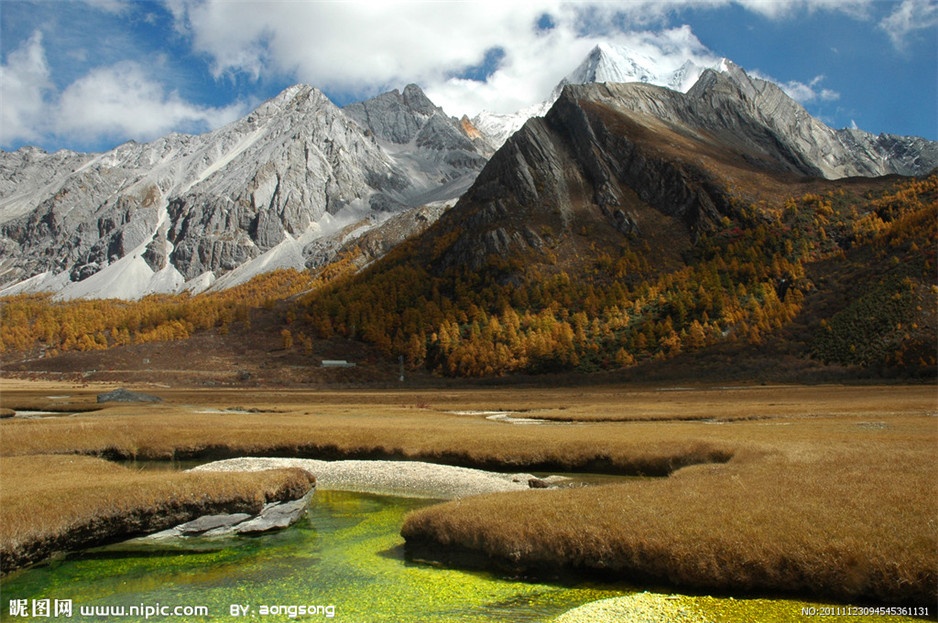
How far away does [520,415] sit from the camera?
70250 mm

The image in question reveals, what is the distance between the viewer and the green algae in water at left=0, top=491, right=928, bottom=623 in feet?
46.6

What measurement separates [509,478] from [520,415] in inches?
1539

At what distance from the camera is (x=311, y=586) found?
1670 cm

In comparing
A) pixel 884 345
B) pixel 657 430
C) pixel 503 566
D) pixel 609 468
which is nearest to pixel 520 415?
pixel 657 430

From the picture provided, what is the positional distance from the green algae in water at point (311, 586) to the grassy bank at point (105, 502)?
668 millimetres

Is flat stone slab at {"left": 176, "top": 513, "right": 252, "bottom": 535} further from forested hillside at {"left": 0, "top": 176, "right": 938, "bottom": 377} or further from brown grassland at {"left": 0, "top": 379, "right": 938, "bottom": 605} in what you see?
forested hillside at {"left": 0, "top": 176, "right": 938, "bottom": 377}

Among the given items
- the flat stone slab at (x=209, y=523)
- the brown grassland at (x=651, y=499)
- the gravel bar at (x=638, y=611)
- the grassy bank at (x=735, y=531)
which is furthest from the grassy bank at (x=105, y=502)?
the gravel bar at (x=638, y=611)

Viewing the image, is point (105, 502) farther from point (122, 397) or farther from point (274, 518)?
point (122, 397)

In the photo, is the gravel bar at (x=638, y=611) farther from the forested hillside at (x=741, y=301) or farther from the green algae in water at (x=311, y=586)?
the forested hillside at (x=741, y=301)

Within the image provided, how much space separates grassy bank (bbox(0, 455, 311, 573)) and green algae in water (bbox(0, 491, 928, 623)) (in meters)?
0.67

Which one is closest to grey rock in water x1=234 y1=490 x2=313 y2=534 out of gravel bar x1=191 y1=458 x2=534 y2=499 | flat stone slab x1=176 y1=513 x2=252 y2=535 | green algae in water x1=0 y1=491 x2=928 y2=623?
flat stone slab x1=176 y1=513 x2=252 y2=535

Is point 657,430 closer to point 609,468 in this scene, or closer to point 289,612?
point 609,468

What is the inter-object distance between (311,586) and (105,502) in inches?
366

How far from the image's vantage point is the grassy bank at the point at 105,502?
18.3 metres
